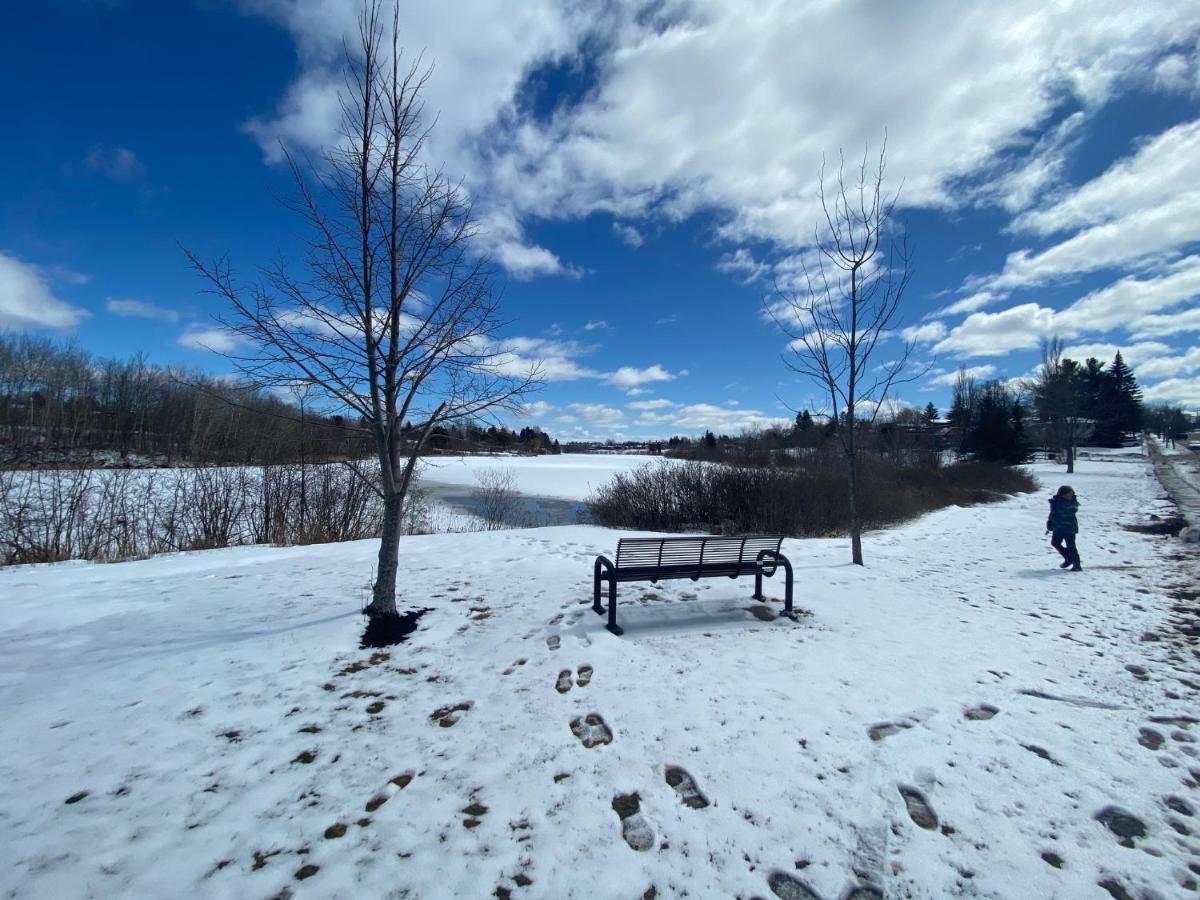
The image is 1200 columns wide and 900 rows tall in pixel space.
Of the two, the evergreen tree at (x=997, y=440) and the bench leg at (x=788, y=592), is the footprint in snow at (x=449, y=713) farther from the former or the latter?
the evergreen tree at (x=997, y=440)

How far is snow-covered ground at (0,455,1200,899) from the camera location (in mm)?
2094

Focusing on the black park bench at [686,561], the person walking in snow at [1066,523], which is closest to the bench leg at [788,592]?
the black park bench at [686,561]

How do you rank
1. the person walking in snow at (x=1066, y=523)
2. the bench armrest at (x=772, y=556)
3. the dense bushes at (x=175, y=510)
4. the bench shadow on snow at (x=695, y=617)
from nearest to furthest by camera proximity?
the bench shadow on snow at (x=695, y=617) < the bench armrest at (x=772, y=556) < the person walking in snow at (x=1066, y=523) < the dense bushes at (x=175, y=510)

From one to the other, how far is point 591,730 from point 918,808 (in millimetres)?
1772

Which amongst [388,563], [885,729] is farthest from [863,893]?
[388,563]

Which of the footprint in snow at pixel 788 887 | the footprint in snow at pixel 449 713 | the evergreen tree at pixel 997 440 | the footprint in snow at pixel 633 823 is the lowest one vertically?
the footprint in snow at pixel 788 887

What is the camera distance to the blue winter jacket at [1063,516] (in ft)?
24.8

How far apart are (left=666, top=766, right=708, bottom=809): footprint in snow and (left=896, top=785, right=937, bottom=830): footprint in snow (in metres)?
1.01

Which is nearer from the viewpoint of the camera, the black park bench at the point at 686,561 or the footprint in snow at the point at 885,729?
the footprint in snow at the point at 885,729

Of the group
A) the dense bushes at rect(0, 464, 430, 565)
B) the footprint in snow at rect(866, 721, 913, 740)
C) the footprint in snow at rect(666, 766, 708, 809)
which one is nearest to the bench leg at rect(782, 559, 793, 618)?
the footprint in snow at rect(866, 721, 913, 740)

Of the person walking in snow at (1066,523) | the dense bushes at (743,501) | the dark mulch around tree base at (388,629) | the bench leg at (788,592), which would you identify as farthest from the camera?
the dense bushes at (743,501)

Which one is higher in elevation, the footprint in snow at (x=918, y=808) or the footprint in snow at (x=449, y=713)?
the footprint in snow at (x=449, y=713)

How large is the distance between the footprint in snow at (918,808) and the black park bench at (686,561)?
2541mm

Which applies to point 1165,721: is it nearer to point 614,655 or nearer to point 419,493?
point 614,655
